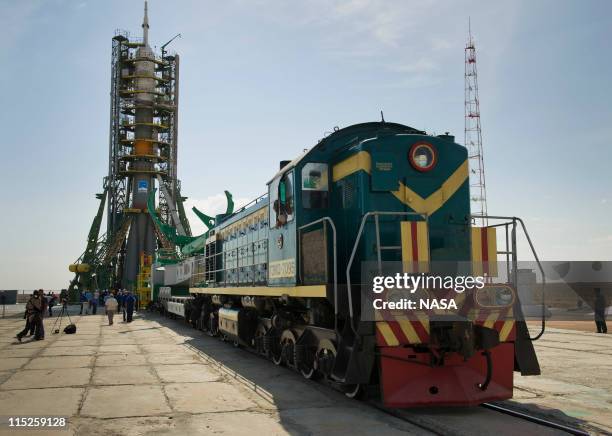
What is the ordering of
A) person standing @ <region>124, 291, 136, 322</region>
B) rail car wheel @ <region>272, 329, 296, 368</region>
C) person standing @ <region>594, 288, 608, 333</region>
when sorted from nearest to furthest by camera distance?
rail car wheel @ <region>272, 329, 296, 368</region>, person standing @ <region>594, 288, 608, 333</region>, person standing @ <region>124, 291, 136, 322</region>

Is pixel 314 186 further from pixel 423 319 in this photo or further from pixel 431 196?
pixel 423 319

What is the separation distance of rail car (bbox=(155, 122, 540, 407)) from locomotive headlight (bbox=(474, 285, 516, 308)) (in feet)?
0.05

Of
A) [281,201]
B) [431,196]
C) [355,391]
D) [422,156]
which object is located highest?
[422,156]

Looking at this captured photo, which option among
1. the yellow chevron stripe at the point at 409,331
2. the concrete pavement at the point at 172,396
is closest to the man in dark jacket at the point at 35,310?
the concrete pavement at the point at 172,396

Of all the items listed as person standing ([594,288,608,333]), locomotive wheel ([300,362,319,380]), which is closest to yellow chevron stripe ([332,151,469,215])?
locomotive wheel ([300,362,319,380])

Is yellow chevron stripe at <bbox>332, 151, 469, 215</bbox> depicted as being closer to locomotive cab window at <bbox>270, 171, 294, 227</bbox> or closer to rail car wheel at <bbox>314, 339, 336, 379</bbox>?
locomotive cab window at <bbox>270, 171, 294, 227</bbox>

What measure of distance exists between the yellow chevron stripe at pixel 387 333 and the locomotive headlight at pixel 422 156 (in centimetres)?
248

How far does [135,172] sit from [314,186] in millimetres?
45149

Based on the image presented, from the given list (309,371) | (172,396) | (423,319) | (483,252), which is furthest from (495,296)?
(172,396)

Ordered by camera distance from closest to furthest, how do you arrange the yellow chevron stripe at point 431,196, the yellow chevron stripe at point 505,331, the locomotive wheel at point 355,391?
1. the yellow chevron stripe at point 505,331
2. the locomotive wheel at point 355,391
3. the yellow chevron stripe at point 431,196

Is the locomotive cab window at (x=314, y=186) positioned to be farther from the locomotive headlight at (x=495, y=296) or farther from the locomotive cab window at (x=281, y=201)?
the locomotive headlight at (x=495, y=296)

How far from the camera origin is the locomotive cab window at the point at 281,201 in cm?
884

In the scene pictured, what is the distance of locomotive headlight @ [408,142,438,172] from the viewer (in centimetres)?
805

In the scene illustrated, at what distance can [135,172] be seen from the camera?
2003 inches
